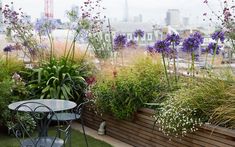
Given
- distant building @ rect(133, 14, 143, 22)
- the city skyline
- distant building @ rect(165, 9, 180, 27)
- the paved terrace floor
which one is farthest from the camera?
distant building @ rect(133, 14, 143, 22)

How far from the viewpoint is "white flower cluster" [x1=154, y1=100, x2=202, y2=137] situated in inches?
151

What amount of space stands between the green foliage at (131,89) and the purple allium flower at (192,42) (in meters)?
0.50

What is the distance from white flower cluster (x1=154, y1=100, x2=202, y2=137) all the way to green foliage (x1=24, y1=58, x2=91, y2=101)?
1.82 metres

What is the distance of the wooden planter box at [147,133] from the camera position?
366 cm

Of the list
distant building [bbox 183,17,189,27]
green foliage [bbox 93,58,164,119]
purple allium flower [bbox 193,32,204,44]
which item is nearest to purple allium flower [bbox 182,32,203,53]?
purple allium flower [bbox 193,32,204,44]

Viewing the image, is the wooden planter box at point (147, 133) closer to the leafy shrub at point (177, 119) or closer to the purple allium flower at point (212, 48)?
the leafy shrub at point (177, 119)

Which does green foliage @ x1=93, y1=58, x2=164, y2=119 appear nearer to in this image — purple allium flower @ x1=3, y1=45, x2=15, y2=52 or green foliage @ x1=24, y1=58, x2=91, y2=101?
green foliage @ x1=24, y1=58, x2=91, y2=101

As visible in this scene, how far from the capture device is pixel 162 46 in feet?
15.1

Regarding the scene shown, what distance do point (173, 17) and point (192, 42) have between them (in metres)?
2.01

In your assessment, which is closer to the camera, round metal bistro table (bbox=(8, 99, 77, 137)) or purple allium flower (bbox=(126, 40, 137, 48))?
round metal bistro table (bbox=(8, 99, 77, 137))

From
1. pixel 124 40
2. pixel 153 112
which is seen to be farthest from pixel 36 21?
pixel 153 112

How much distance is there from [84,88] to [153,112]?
163 cm

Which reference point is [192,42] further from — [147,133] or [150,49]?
[147,133]

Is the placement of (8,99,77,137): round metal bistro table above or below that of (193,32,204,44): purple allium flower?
below
